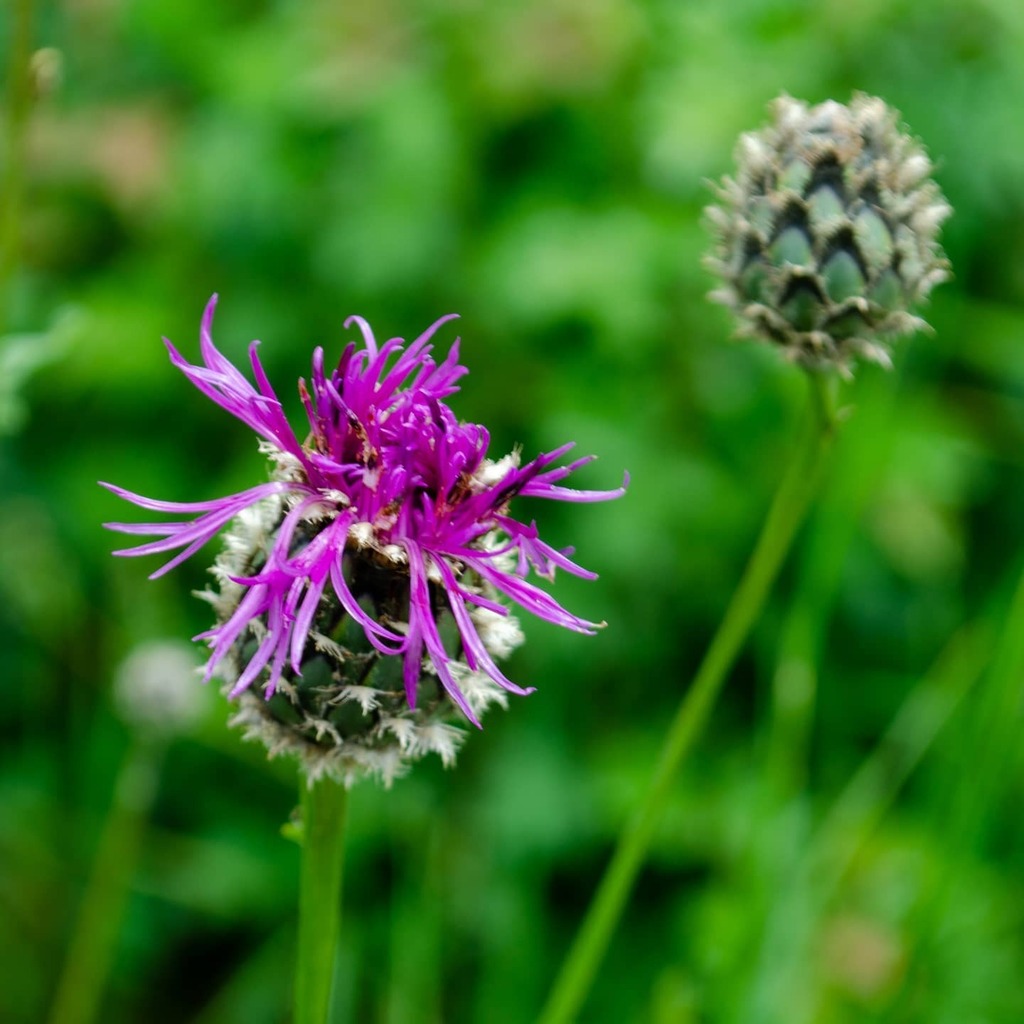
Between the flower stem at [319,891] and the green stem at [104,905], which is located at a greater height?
the flower stem at [319,891]

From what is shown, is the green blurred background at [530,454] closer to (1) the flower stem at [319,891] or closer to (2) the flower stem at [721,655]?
(2) the flower stem at [721,655]

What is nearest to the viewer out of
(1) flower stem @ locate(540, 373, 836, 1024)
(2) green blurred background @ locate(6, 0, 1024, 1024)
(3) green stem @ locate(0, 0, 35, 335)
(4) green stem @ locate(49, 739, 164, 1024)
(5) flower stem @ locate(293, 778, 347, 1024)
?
(5) flower stem @ locate(293, 778, 347, 1024)

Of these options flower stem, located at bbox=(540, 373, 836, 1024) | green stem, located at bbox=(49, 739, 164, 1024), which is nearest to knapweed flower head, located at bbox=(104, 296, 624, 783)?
flower stem, located at bbox=(540, 373, 836, 1024)

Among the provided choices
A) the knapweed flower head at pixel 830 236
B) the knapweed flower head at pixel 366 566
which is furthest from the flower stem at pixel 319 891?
the knapweed flower head at pixel 830 236

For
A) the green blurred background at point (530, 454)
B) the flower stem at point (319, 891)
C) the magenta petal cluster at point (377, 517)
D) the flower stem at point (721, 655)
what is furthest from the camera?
the green blurred background at point (530, 454)

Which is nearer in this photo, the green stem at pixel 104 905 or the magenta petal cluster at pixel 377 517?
the magenta petal cluster at pixel 377 517

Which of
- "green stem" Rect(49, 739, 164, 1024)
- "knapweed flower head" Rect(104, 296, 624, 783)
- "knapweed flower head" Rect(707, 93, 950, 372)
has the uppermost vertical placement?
"knapweed flower head" Rect(707, 93, 950, 372)

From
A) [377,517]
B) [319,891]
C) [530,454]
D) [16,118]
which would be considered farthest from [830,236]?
[530,454]

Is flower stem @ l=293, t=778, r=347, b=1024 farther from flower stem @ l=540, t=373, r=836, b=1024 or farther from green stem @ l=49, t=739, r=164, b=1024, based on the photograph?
green stem @ l=49, t=739, r=164, b=1024
